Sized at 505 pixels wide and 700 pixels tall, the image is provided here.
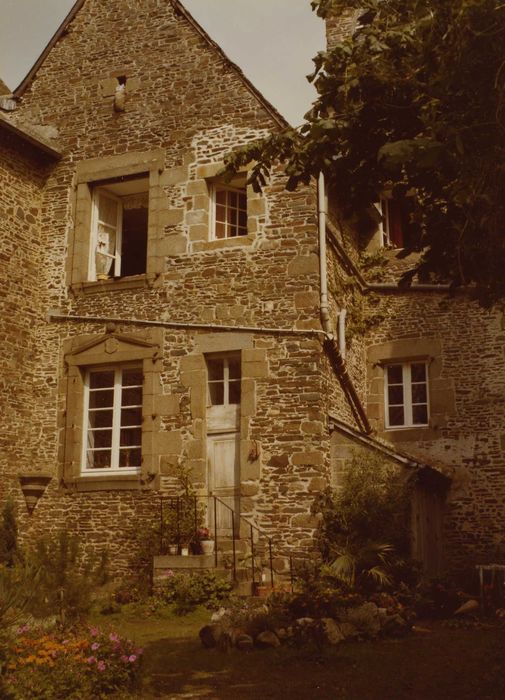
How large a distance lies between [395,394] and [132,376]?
520cm

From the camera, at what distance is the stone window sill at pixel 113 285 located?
14812mm

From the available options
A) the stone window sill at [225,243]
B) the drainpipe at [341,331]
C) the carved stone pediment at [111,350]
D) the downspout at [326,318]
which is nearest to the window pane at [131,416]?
the carved stone pediment at [111,350]

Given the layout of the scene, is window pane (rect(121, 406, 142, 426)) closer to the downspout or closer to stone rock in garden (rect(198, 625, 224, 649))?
the downspout

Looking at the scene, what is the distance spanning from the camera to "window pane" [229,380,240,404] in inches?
555

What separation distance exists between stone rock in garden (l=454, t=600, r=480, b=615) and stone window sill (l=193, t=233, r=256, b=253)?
6.33 m

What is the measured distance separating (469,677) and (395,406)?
9027 mm

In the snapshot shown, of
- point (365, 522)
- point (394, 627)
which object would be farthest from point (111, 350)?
point (394, 627)

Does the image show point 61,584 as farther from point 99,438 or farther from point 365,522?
point 365,522

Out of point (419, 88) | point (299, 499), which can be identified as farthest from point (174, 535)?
point (419, 88)

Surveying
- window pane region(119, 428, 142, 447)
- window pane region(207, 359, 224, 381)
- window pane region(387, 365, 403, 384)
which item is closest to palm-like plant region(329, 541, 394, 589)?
window pane region(207, 359, 224, 381)

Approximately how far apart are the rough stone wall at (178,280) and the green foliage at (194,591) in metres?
1.20

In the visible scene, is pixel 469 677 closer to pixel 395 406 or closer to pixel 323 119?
pixel 323 119

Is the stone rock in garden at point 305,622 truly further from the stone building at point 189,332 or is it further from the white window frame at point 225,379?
the white window frame at point 225,379

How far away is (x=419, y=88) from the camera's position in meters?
7.70
